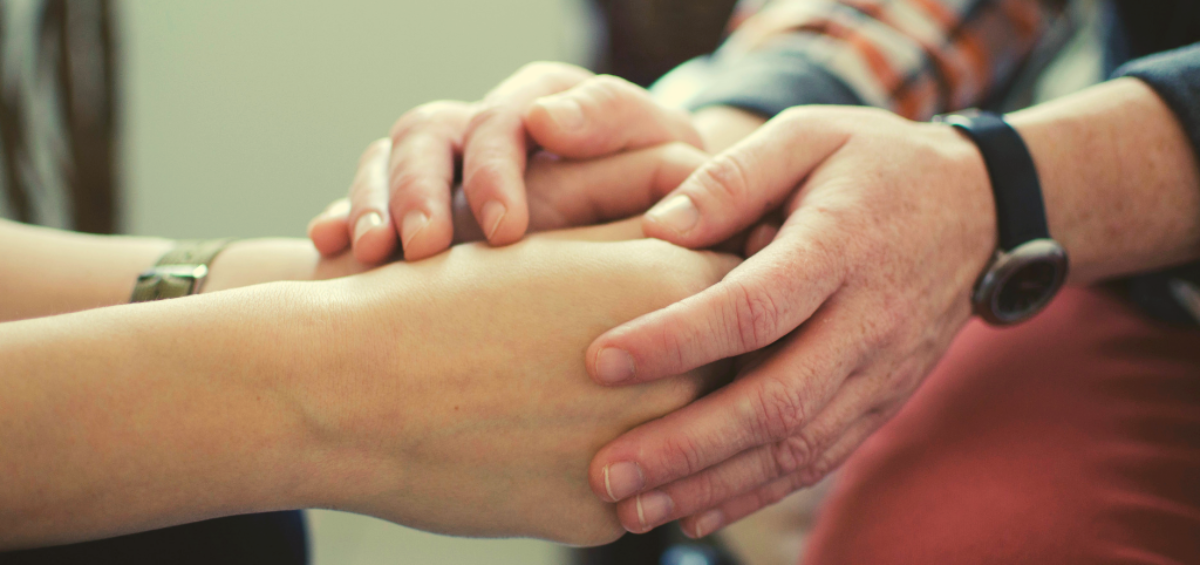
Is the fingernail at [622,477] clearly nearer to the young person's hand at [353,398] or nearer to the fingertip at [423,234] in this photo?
the young person's hand at [353,398]

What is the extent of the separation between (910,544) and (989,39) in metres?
0.99

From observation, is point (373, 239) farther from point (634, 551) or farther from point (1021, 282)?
point (634, 551)

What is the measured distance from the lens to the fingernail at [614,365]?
0.52 metres

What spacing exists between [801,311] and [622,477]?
213mm

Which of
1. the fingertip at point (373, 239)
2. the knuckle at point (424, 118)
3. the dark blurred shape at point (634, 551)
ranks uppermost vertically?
the knuckle at point (424, 118)

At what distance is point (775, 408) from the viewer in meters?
0.55

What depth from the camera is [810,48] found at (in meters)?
1.10

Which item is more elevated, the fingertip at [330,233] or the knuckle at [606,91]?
the knuckle at [606,91]

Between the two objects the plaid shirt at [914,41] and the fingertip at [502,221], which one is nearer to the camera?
the fingertip at [502,221]

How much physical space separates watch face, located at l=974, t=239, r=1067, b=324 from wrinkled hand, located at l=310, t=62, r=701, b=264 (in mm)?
399

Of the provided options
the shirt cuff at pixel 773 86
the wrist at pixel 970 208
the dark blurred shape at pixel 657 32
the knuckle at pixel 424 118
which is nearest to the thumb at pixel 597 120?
the knuckle at pixel 424 118

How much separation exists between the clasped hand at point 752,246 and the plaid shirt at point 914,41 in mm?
469

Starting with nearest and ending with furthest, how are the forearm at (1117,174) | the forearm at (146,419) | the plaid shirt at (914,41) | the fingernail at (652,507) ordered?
the forearm at (146,419) < the fingernail at (652,507) < the forearm at (1117,174) < the plaid shirt at (914,41)

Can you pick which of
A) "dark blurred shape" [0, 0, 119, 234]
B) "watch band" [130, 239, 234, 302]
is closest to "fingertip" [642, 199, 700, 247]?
"watch band" [130, 239, 234, 302]
